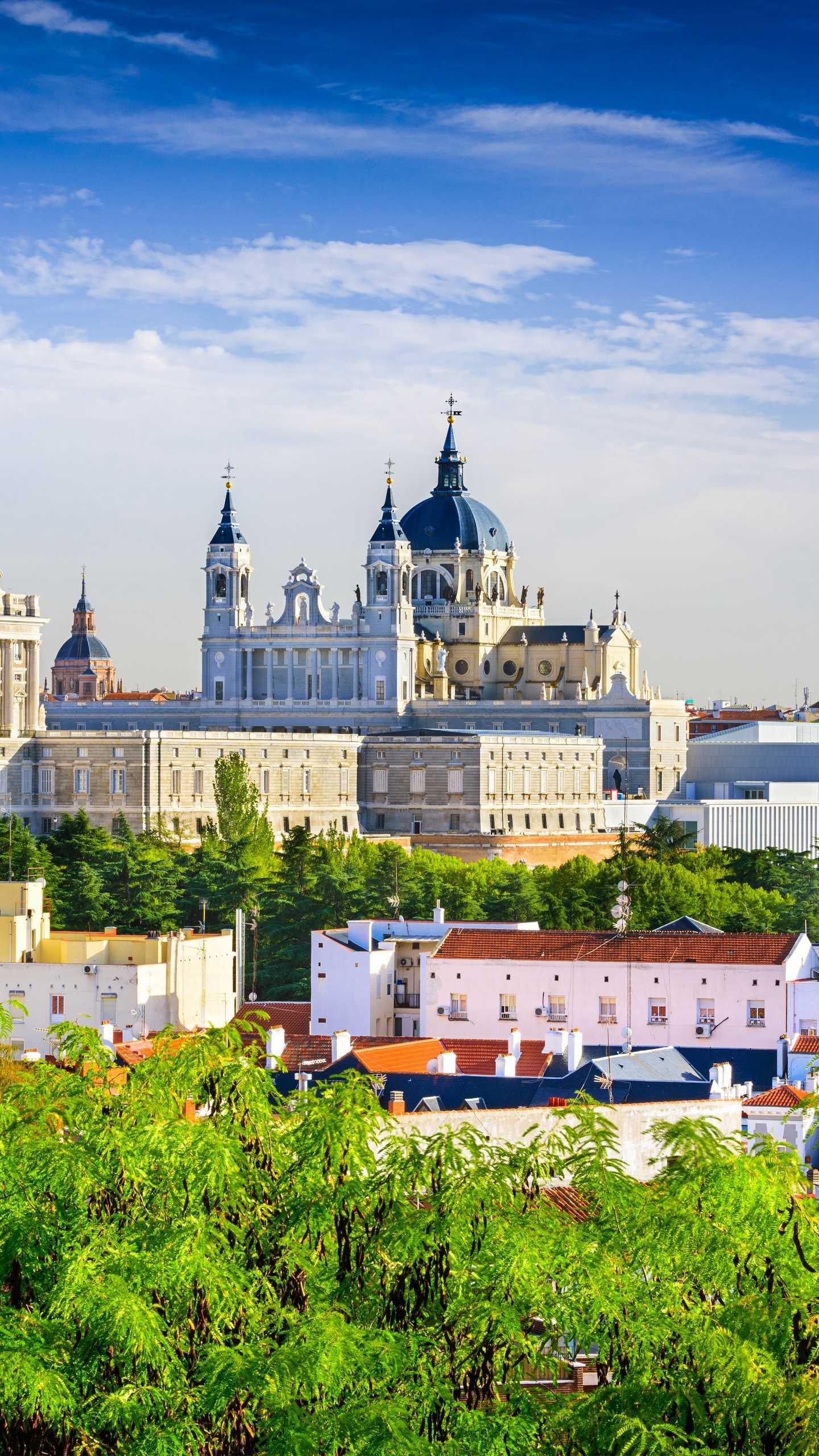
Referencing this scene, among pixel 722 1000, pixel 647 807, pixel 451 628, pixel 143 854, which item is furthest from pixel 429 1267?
pixel 451 628

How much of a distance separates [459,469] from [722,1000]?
93.9 m

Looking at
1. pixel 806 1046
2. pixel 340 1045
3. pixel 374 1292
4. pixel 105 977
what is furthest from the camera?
pixel 105 977

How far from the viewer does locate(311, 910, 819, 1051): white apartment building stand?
52.7 m

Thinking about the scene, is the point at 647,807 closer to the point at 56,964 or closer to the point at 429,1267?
the point at 56,964

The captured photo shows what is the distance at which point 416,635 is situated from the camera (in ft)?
448

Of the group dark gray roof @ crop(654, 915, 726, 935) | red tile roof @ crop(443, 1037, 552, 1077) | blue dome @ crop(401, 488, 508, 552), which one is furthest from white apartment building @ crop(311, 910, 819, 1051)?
blue dome @ crop(401, 488, 508, 552)

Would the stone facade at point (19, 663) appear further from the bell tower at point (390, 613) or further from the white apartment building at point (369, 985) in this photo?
the white apartment building at point (369, 985)

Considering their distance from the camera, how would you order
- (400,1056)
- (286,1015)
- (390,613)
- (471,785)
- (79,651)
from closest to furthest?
(400,1056) → (286,1015) → (471,785) → (390,613) → (79,651)

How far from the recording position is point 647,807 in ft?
398

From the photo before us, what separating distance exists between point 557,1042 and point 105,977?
41.3 ft

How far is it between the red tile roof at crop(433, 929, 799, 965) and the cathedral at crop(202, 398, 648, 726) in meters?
69.6

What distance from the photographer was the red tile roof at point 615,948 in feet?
175

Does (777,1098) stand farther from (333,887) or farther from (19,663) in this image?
(19,663)

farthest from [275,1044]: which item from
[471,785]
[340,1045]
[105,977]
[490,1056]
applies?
[471,785]
